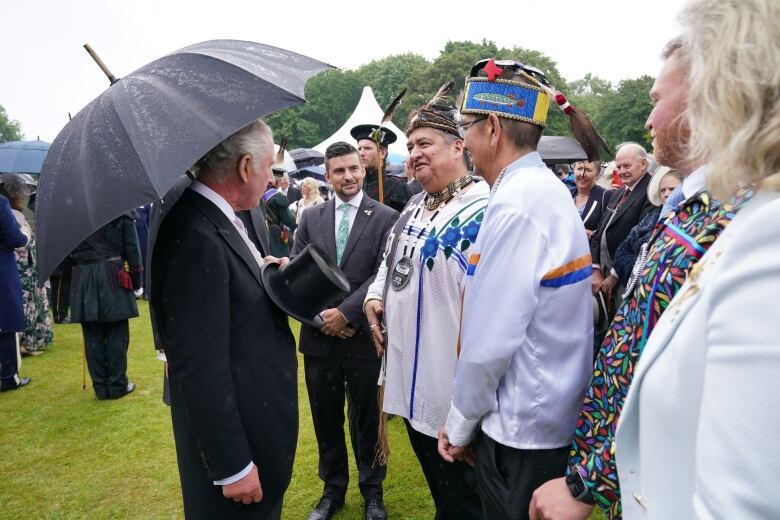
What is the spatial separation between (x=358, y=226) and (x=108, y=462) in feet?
9.43

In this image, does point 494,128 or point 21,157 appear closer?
point 494,128

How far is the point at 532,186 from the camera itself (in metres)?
1.88

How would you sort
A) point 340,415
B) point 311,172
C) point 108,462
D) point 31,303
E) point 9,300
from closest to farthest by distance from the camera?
point 340,415 < point 108,462 < point 9,300 < point 31,303 < point 311,172

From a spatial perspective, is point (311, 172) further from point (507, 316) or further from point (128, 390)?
point (507, 316)

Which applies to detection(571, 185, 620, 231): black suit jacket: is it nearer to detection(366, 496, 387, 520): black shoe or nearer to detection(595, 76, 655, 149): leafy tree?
detection(366, 496, 387, 520): black shoe

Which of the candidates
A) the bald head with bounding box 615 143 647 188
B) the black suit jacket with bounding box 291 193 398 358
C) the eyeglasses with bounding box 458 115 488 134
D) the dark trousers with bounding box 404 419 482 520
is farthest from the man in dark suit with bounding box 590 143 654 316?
the eyeglasses with bounding box 458 115 488 134

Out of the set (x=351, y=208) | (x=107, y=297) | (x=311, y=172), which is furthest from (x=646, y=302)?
(x=311, y=172)

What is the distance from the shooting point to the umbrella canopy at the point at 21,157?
1252cm

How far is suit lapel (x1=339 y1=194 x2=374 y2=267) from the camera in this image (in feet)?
12.3

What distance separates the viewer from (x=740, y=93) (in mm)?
849

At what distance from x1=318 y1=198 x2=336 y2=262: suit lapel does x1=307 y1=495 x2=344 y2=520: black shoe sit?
61.3 inches

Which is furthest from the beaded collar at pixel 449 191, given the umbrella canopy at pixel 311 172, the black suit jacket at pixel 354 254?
the umbrella canopy at pixel 311 172

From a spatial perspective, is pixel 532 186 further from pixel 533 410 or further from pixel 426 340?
pixel 426 340

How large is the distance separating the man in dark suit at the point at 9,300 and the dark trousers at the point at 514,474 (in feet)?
19.8
